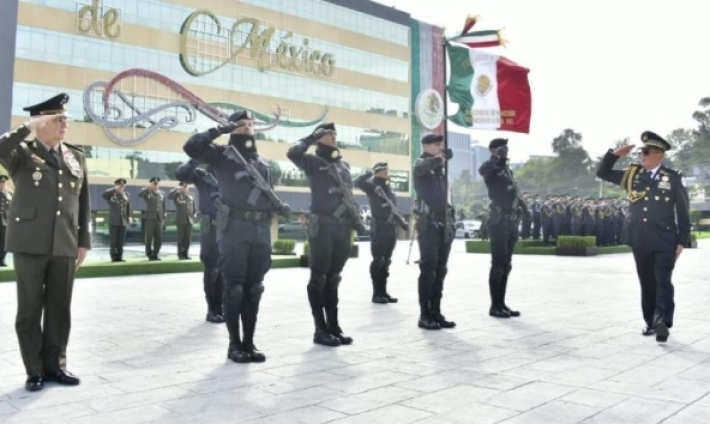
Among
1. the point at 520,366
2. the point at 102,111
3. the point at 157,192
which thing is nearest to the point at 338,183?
the point at 520,366

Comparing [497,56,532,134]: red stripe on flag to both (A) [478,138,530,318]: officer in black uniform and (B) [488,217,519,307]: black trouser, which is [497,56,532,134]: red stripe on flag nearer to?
(A) [478,138,530,318]: officer in black uniform

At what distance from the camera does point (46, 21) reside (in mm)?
30156

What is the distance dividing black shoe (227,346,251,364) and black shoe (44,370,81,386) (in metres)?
1.23

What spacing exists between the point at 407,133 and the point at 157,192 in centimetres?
3536

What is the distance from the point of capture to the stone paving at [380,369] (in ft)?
12.6

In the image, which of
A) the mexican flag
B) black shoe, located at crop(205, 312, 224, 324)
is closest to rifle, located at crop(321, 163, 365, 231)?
black shoe, located at crop(205, 312, 224, 324)

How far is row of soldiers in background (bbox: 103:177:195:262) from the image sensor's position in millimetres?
15320

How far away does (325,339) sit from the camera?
603cm

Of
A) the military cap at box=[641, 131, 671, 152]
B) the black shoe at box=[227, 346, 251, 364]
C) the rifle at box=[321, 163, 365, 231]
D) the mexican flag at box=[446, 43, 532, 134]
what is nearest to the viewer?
the black shoe at box=[227, 346, 251, 364]

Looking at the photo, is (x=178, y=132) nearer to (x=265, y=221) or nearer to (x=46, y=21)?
(x=46, y=21)

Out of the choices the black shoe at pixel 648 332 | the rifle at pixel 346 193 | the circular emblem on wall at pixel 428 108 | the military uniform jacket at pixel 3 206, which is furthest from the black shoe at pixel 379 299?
the circular emblem on wall at pixel 428 108

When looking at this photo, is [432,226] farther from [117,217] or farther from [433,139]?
[117,217]

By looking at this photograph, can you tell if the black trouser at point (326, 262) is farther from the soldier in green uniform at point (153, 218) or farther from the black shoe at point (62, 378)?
the soldier in green uniform at point (153, 218)

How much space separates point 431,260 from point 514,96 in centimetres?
574
